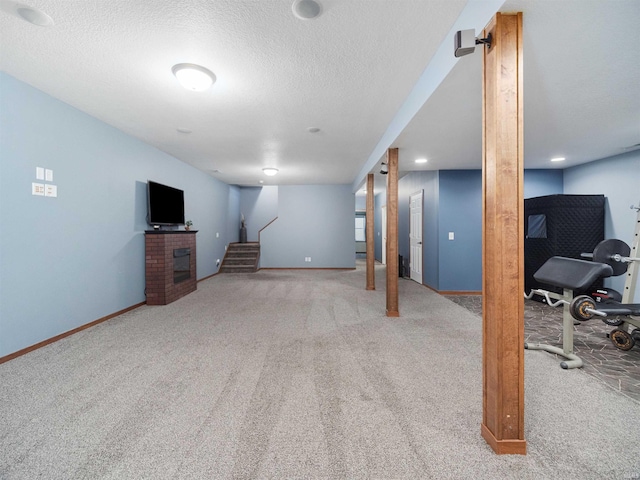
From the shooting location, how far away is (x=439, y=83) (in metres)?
2.23

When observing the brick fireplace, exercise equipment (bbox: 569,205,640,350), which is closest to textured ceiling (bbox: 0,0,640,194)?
exercise equipment (bbox: 569,205,640,350)

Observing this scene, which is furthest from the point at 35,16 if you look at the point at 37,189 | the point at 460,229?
the point at 460,229

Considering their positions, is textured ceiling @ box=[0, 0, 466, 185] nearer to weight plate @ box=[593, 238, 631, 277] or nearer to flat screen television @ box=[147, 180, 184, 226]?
flat screen television @ box=[147, 180, 184, 226]

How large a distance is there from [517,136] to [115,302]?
4.88 metres

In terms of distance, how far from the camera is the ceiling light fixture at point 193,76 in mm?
2469

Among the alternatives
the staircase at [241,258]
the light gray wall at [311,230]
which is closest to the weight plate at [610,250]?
the light gray wall at [311,230]

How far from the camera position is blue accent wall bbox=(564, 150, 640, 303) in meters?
4.16

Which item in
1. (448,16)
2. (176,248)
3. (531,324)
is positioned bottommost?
(531,324)

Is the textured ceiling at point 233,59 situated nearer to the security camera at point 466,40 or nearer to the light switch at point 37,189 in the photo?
the security camera at point 466,40

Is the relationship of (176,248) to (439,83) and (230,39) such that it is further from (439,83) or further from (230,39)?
(439,83)

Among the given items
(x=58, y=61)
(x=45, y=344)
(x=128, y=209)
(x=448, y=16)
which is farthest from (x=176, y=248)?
(x=448, y=16)

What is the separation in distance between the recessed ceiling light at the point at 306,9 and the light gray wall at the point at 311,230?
23.0 ft

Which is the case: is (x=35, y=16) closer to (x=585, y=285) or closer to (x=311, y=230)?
(x=585, y=285)

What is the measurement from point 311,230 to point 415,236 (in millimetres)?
3315
